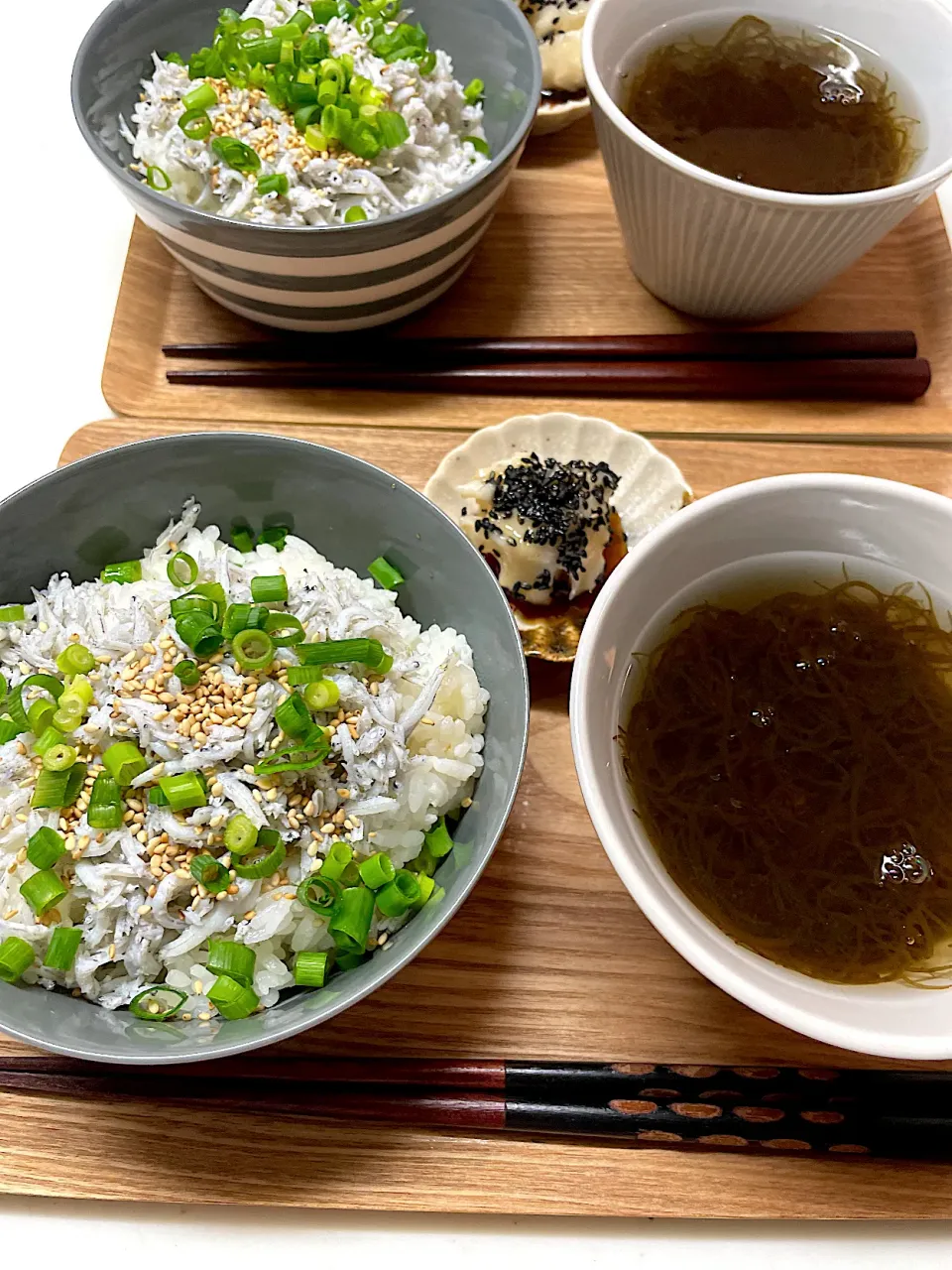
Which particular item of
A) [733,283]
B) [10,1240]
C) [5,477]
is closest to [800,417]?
[733,283]

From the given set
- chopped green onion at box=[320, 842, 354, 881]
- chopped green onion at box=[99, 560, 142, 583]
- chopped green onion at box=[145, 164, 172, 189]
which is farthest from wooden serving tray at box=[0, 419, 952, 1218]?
chopped green onion at box=[145, 164, 172, 189]

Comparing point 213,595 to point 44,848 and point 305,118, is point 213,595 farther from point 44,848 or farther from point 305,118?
point 305,118

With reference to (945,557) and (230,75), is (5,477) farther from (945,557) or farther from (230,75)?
(945,557)

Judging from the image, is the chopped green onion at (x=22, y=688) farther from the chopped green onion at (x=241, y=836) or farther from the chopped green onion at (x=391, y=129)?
the chopped green onion at (x=391, y=129)

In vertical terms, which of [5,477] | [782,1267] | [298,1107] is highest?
[5,477]

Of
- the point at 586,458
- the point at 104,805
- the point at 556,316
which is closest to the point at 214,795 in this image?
the point at 104,805

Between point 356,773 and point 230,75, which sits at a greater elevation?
point 230,75

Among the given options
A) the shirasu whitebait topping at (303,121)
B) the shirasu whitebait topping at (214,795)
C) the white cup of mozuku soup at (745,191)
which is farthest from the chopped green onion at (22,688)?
the white cup of mozuku soup at (745,191)
